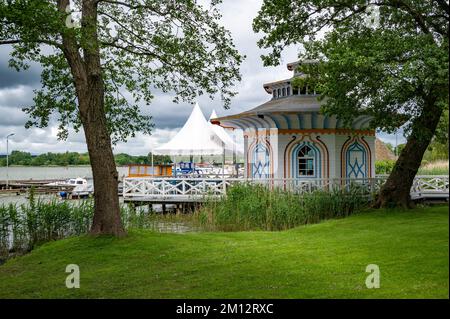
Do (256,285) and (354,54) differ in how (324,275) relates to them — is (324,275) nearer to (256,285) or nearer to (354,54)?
(256,285)

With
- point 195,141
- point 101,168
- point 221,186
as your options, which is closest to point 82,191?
point 195,141

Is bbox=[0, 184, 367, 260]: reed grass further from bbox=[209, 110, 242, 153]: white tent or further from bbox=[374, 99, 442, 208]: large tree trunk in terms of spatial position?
bbox=[209, 110, 242, 153]: white tent

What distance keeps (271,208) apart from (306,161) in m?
6.14

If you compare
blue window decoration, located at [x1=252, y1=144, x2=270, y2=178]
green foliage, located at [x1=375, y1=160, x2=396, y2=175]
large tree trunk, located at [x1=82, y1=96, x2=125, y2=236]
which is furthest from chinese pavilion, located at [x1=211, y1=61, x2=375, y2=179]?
green foliage, located at [x1=375, y1=160, x2=396, y2=175]

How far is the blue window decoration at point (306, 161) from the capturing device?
831 inches

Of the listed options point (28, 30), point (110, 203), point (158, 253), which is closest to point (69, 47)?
point (28, 30)

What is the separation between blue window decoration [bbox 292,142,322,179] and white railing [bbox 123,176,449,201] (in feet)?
2.62

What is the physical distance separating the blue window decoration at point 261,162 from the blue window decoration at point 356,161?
3.27m

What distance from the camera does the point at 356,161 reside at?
21562mm

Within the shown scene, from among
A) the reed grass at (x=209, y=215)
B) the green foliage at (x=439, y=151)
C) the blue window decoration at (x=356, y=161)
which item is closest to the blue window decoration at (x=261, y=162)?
the blue window decoration at (x=356, y=161)

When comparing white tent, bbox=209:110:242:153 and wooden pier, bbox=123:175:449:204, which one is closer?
wooden pier, bbox=123:175:449:204

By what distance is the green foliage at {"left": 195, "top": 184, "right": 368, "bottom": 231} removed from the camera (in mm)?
15305

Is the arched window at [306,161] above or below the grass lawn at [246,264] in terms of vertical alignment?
above

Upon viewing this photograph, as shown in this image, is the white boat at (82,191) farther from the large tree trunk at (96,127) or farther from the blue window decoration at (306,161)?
the large tree trunk at (96,127)
